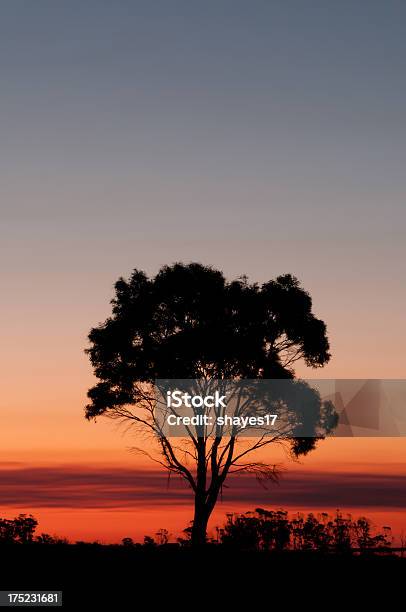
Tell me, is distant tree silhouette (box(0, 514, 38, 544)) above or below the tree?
below

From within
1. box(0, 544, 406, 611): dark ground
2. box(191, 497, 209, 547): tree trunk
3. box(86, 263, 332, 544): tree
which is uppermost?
box(86, 263, 332, 544): tree

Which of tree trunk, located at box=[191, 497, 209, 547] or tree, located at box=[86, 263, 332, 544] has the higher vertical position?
tree, located at box=[86, 263, 332, 544]

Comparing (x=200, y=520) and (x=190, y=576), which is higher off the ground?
(x=200, y=520)

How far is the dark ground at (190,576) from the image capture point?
78.3 ft

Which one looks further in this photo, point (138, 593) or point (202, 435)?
point (202, 435)

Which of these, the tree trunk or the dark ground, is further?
the tree trunk

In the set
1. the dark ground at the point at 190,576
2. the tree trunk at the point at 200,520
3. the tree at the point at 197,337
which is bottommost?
the dark ground at the point at 190,576

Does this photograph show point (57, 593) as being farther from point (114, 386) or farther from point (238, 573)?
point (114, 386)

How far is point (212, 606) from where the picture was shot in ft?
75.2

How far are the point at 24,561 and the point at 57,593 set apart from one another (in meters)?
7.35

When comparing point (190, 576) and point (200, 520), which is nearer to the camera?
point (190, 576)

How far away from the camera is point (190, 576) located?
1075 inches

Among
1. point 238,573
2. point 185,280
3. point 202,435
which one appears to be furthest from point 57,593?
point 185,280

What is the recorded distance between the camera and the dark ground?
23.9 meters
